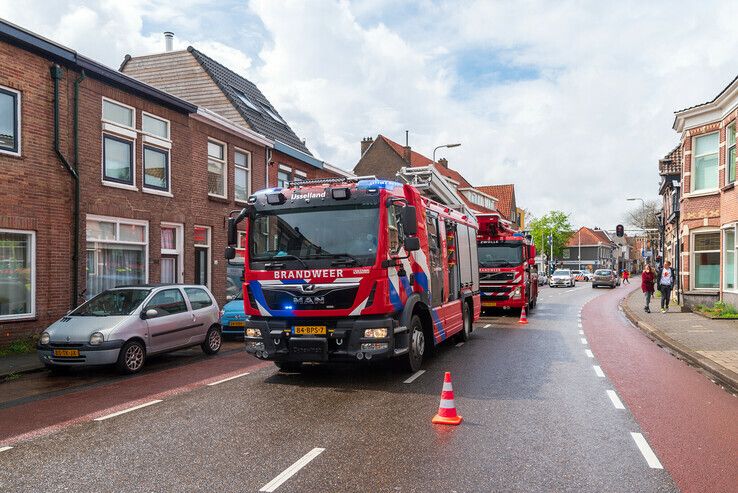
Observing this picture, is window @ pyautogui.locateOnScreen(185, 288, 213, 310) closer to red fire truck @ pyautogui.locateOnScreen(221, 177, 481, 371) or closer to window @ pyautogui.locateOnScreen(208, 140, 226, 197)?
red fire truck @ pyautogui.locateOnScreen(221, 177, 481, 371)

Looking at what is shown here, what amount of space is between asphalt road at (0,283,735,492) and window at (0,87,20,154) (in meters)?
6.34

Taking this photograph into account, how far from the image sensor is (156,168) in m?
17.0

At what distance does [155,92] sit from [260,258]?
31.7ft

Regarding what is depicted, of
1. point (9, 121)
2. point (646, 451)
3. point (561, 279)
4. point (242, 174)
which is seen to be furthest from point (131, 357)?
point (561, 279)

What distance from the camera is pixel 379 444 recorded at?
5742 millimetres

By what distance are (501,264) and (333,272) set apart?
1311 centimetres

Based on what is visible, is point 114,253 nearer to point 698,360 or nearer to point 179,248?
point 179,248

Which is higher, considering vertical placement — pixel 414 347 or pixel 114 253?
pixel 114 253

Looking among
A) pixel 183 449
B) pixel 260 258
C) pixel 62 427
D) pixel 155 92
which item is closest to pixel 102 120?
pixel 155 92

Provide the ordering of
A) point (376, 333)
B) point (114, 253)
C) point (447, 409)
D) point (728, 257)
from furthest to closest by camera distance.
Answer: point (728, 257), point (114, 253), point (376, 333), point (447, 409)

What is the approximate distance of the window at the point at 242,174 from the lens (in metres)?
21.1

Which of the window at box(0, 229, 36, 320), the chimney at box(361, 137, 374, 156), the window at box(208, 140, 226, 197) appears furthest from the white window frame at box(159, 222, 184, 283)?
the chimney at box(361, 137, 374, 156)

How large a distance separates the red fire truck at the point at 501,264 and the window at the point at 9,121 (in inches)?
554

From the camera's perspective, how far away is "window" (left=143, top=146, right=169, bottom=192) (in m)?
16.6
